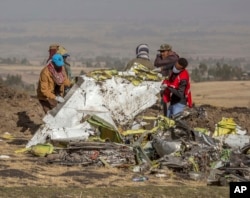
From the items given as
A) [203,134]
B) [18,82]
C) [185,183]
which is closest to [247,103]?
[203,134]

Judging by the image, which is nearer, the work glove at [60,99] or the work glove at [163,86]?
the work glove at [163,86]

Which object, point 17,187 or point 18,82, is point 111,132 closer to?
point 17,187

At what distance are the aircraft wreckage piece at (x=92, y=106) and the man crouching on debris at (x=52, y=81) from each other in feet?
1.60

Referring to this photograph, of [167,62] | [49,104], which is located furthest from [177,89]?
[49,104]

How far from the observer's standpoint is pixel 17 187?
905 centimetres

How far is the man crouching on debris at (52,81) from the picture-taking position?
13.6m

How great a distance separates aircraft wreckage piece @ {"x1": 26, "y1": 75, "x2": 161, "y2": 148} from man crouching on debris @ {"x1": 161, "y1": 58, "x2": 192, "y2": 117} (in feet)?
1.81

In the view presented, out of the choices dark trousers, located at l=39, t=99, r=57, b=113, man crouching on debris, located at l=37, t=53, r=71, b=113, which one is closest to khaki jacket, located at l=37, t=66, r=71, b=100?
man crouching on debris, located at l=37, t=53, r=71, b=113

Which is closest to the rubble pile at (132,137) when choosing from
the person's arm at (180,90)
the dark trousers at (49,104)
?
the person's arm at (180,90)

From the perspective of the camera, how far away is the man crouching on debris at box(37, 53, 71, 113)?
13.6 m

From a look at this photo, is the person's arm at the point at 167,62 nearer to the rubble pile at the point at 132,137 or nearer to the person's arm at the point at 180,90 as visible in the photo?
the rubble pile at the point at 132,137

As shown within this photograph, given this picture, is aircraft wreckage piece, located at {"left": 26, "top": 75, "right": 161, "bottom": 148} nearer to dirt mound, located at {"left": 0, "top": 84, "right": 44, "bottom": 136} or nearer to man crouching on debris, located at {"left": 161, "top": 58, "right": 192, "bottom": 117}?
man crouching on debris, located at {"left": 161, "top": 58, "right": 192, "bottom": 117}

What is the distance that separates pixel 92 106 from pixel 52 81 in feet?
3.47

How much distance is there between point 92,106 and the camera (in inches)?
518
